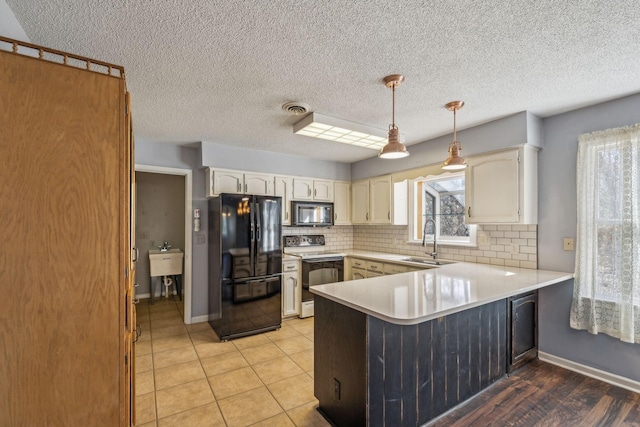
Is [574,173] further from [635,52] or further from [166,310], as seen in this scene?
[166,310]

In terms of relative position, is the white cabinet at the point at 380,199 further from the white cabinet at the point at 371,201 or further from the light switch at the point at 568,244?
the light switch at the point at 568,244

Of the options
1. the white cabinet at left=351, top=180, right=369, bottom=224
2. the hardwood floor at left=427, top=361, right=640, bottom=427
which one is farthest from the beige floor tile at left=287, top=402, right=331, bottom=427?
the white cabinet at left=351, top=180, right=369, bottom=224

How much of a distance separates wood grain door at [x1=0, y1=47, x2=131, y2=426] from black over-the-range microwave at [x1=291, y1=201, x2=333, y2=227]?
3255 millimetres

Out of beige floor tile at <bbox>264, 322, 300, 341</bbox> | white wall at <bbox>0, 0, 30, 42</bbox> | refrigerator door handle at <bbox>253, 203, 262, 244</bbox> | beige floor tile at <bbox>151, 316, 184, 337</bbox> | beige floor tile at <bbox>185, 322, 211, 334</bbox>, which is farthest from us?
beige floor tile at <bbox>151, 316, 184, 337</bbox>

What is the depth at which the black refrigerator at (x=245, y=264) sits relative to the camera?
11.5 ft

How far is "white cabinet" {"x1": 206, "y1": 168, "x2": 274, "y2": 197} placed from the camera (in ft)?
12.7

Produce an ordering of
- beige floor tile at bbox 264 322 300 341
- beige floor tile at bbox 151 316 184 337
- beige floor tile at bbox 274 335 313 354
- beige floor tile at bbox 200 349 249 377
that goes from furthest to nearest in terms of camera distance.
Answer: beige floor tile at bbox 151 316 184 337 → beige floor tile at bbox 264 322 300 341 → beige floor tile at bbox 274 335 313 354 → beige floor tile at bbox 200 349 249 377

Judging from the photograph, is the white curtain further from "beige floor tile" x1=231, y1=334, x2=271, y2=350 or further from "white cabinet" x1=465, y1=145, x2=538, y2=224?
"beige floor tile" x1=231, y1=334, x2=271, y2=350

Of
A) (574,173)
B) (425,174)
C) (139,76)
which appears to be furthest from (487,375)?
(139,76)

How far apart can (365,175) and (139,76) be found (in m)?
3.44

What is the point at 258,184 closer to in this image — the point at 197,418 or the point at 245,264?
the point at 245,264

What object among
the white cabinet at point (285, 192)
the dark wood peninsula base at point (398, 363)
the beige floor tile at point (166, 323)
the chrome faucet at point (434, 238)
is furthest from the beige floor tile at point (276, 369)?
the chrome faucet at point (434, 238)

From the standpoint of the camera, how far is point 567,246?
9.03 ft

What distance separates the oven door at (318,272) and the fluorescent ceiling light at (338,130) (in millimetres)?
1746
